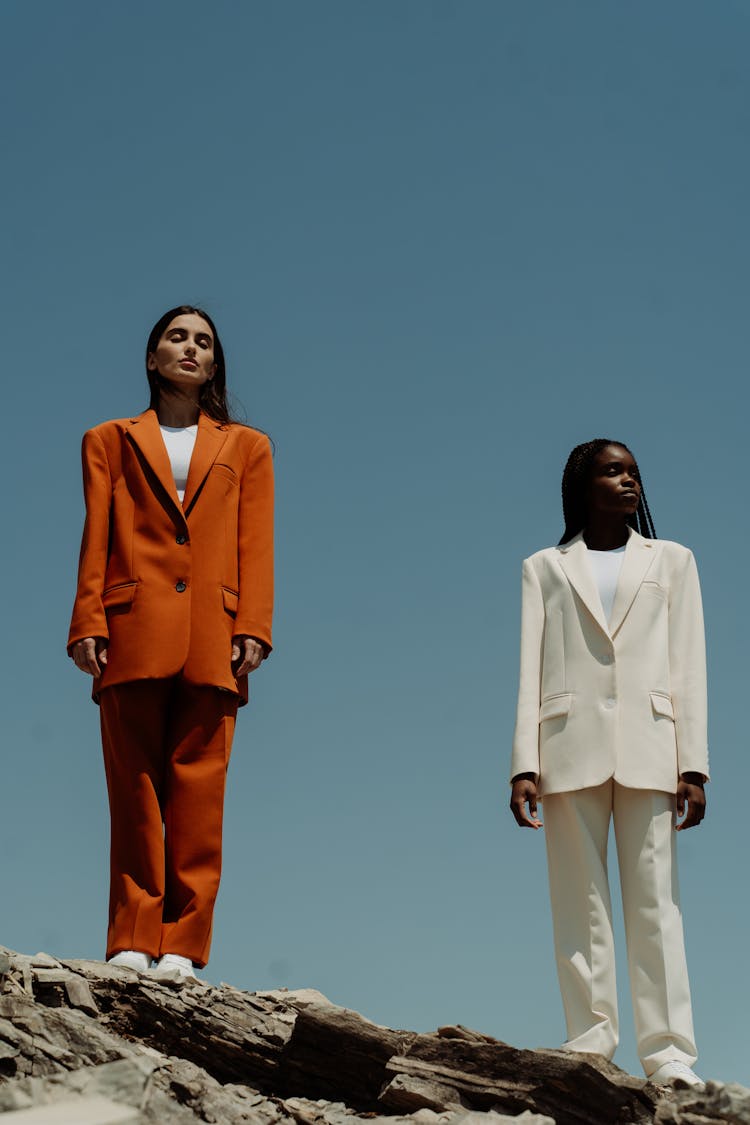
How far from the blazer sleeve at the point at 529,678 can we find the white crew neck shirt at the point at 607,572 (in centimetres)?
27

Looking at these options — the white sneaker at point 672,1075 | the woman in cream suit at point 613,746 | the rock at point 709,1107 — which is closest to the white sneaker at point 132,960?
the woman in cream suit at point 613,746

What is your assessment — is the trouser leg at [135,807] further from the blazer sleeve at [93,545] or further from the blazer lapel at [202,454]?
the blazer lapel at [202,454]

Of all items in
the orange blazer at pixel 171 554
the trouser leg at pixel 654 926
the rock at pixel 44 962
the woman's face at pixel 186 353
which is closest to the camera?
the trouser leg at pixel 654 926

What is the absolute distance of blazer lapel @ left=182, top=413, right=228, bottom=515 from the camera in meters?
6.90

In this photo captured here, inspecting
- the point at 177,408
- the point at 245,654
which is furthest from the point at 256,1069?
the point at 177,408

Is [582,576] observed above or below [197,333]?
below

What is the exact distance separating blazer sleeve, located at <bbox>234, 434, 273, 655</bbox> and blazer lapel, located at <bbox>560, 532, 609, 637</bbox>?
1.40 m

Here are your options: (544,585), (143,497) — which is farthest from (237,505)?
(544,585)

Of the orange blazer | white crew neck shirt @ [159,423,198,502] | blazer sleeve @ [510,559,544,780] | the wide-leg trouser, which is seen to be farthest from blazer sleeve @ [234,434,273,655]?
the wide-leg trouser

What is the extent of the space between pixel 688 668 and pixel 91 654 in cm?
Result: 267

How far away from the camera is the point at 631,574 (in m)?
6.54

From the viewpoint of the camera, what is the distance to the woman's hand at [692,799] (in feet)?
20.2

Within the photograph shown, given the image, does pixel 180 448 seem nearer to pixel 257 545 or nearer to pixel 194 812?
pixel 257 545

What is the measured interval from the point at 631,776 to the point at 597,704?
13.8 inches
